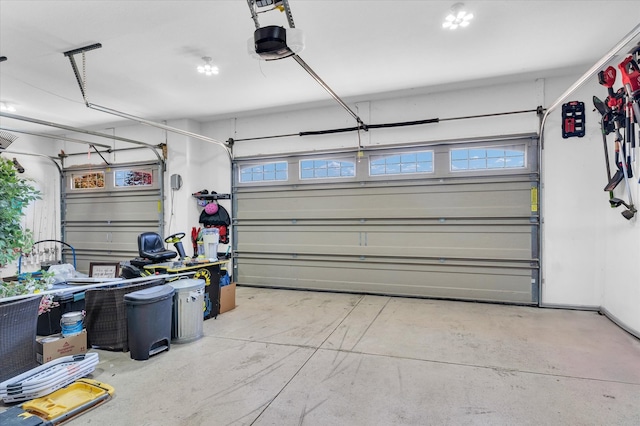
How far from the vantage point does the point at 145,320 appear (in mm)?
2934

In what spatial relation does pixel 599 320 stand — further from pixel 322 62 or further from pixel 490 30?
pixel 322 62

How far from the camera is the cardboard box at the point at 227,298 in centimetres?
432

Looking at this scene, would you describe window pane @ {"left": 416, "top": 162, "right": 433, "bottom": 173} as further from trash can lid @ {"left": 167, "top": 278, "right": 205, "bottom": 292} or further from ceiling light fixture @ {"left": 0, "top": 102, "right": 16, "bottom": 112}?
ceiling light fixture @ {"left": 0, "top": 102, "right": 16, "bottom": 112}

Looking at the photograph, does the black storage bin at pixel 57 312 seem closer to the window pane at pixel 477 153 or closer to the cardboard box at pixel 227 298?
the cardboard box at pixel 227 298

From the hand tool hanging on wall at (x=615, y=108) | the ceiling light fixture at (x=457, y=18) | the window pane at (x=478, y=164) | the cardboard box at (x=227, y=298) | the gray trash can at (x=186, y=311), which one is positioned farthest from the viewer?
the window pane at (x=478, y=164)

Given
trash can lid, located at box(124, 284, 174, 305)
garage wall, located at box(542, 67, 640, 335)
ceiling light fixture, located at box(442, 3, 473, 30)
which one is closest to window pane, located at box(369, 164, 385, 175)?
garage wall, located at box(542, 67, 640, 335)

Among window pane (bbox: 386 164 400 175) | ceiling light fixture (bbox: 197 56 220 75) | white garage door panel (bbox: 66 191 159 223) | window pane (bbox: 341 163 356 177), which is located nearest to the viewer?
ceiling light fixture (bbox: 197 56 220 75)

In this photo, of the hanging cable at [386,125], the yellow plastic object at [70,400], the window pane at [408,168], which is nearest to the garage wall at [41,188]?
the hanging cable at [386,125]

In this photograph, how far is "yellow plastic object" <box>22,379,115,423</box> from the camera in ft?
6.86

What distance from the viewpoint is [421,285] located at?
194 inches

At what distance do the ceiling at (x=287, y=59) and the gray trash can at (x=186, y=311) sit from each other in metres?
2.46

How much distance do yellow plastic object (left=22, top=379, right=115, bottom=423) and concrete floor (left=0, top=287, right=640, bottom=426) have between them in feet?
0.27

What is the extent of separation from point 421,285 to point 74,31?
503cm

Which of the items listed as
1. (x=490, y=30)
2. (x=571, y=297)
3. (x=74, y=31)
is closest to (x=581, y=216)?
(x=571, y=297)
